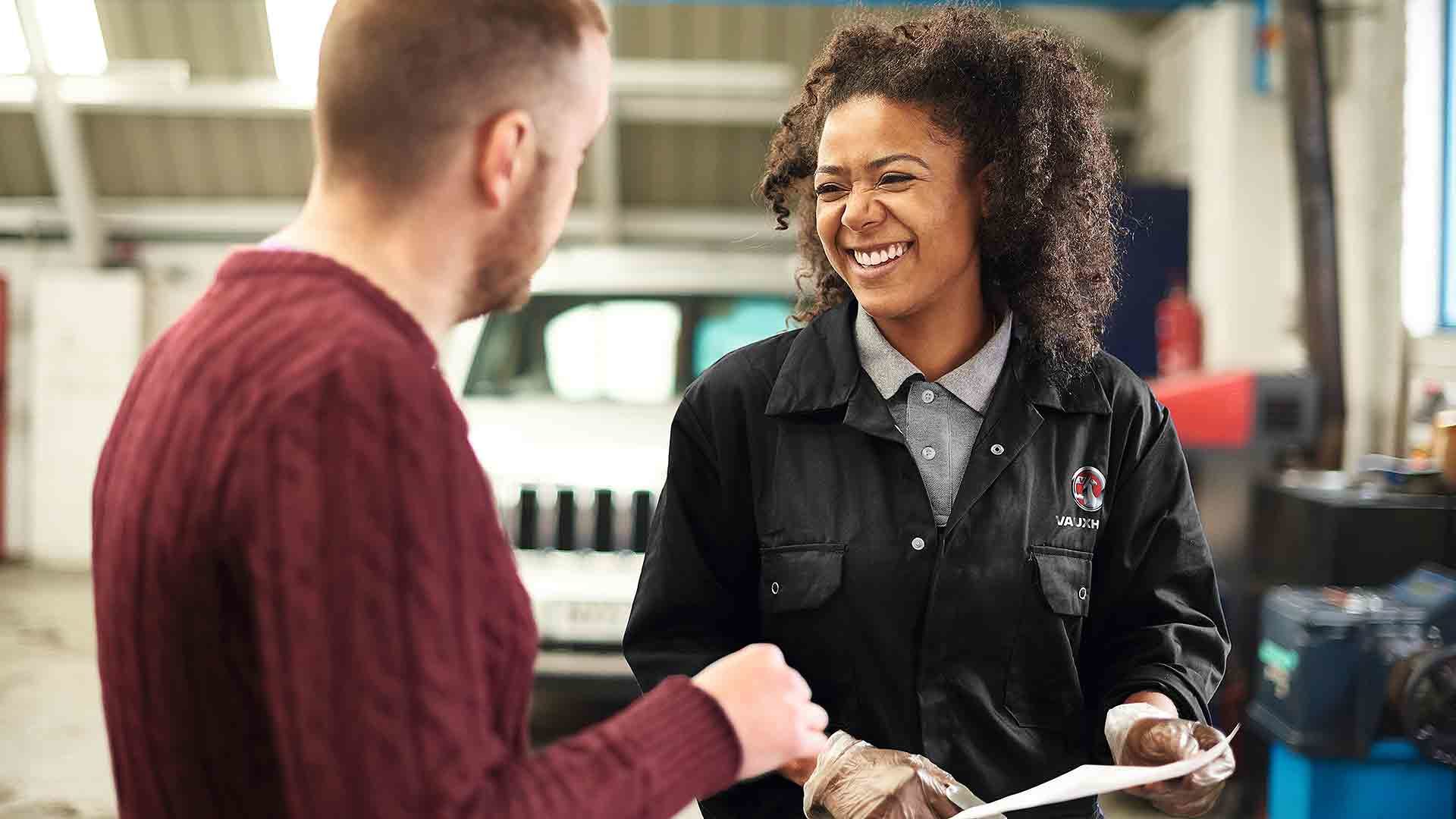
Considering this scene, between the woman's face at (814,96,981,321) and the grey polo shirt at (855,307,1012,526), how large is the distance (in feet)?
0.22

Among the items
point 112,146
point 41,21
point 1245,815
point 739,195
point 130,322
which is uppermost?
point 41,21

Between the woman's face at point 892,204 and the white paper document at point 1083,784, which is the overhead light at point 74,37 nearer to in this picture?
the woman's face at point 892,204

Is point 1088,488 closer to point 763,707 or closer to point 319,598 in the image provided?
point 763,707

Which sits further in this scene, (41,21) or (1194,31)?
(41,21)

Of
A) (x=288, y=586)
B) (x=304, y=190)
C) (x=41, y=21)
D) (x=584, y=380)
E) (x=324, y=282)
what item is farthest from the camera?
(x=304, y=190)

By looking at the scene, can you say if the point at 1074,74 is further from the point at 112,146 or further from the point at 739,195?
the point at 112,146

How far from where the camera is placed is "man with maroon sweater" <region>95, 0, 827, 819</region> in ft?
2.41

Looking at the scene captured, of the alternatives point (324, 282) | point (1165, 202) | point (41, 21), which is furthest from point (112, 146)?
point (324, 282)

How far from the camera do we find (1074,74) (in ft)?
5.51

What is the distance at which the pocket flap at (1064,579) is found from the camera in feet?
4.87

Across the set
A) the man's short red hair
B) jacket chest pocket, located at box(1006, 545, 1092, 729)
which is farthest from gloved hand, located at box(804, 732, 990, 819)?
the man's short red hair

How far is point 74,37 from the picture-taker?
891 cm

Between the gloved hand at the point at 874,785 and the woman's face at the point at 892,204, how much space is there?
0.56m

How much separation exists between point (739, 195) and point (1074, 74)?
8.15 metres
